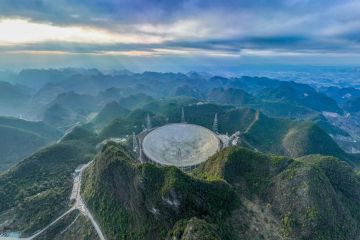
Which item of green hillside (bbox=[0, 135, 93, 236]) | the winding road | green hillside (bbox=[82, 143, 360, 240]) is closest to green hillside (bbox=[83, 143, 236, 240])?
green hillside (bbox=[82, 143, 360, 240])

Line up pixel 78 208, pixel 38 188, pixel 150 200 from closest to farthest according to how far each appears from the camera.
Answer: pixel 150 200, pixel 78 208, pixel 38 188

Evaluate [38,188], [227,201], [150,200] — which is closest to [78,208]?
[38,188]

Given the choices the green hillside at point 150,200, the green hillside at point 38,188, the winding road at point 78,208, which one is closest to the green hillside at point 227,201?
the green hillside at point 150,200

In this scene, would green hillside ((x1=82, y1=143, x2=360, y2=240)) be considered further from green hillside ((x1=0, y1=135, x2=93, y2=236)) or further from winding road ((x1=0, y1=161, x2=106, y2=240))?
green hillside ((x1=0, y1=135, x2=93, y2=236))

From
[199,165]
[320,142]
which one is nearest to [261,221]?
[199,165]

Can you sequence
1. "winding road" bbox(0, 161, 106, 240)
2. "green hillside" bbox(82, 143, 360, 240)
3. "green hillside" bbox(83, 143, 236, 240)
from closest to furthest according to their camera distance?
"green hillside" bbox(82, 143, 360, 240) < "green hillside" bbox(83, 143, 236, 240) < "winding road" bbox(0, 161, 106, 240)

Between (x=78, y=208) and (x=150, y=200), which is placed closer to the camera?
(x=150, y=200)

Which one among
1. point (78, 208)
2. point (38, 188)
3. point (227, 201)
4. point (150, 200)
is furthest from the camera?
point (38, 188)

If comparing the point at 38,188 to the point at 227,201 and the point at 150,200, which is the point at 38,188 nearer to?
the point at 150,200

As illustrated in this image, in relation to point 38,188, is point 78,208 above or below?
above

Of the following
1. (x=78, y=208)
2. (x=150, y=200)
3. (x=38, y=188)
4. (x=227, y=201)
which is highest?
(x=227, y=201)

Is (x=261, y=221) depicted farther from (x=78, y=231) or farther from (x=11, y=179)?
(x=11, y=179)

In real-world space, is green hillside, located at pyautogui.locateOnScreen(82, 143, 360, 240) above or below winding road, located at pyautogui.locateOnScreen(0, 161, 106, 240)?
above
